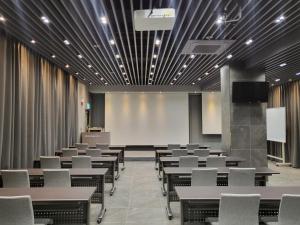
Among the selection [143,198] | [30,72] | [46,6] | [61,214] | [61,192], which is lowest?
[143,198]

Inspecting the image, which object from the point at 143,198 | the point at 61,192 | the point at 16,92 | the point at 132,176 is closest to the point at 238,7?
the point at 61,192

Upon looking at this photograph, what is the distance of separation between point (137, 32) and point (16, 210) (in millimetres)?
4514

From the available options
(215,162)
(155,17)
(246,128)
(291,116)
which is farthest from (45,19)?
(291,116)

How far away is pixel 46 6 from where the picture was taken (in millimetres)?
4926

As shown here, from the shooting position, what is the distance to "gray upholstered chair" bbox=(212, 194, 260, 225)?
3275 millimetres

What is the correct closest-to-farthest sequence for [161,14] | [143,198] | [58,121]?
[161,14]
[143,198]
[58,121]

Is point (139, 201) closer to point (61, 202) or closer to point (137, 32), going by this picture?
point (61, 202)

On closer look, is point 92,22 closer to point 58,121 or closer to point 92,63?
point 92,63

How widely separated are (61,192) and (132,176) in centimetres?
613

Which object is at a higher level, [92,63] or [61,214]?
[92,63]

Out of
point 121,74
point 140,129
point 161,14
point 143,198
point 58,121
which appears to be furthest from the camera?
point 140,129

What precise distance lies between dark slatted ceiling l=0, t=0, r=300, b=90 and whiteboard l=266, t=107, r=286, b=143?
2.88m

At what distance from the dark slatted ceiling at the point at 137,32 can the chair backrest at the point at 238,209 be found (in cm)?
304

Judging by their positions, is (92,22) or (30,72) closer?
(92,22)
